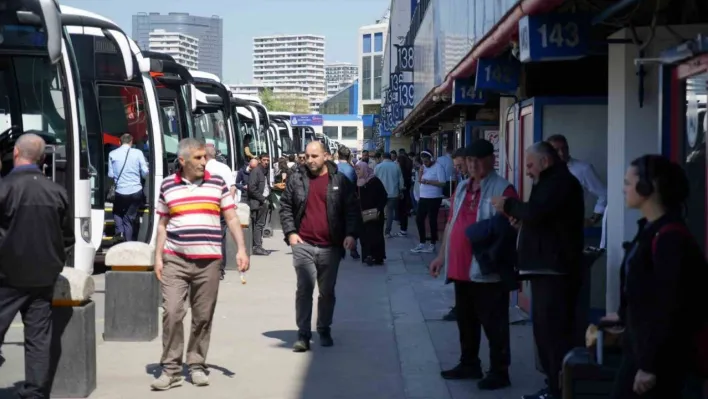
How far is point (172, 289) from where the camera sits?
27.3 ft

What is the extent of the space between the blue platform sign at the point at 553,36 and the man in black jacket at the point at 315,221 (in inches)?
83.8

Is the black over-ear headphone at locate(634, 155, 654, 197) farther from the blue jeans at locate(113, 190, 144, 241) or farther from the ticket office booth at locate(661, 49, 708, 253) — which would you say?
the blue jeans at locate(113, 190, 144, 241)

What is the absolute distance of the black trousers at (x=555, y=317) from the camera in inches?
291

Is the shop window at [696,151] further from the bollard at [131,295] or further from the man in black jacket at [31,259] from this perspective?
the bollard at [131,295]

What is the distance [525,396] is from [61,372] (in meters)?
3.25

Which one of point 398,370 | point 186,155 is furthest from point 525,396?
point 186,155

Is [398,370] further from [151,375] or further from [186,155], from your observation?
[186,155]

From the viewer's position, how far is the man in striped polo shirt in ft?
27.3

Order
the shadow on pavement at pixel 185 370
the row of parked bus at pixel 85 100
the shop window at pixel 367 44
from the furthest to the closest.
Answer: the shop window at pixel 367 44 → the row of parked bus at pixel 85 100 → the shadow on pavement at pixel 185 370

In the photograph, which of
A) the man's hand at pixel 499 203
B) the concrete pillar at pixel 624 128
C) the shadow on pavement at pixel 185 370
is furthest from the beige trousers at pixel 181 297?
the concrete pillar at pixel 624 128

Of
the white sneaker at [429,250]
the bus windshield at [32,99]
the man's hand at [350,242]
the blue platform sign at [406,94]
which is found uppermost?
the blue platform sign at [406,94]

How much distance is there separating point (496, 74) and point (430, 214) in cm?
758

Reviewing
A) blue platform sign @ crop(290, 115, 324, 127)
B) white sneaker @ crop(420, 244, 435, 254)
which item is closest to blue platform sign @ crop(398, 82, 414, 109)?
white sneaker @ crop(420, 244, 435, 254)

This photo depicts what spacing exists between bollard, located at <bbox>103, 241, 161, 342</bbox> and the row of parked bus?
890 mm
